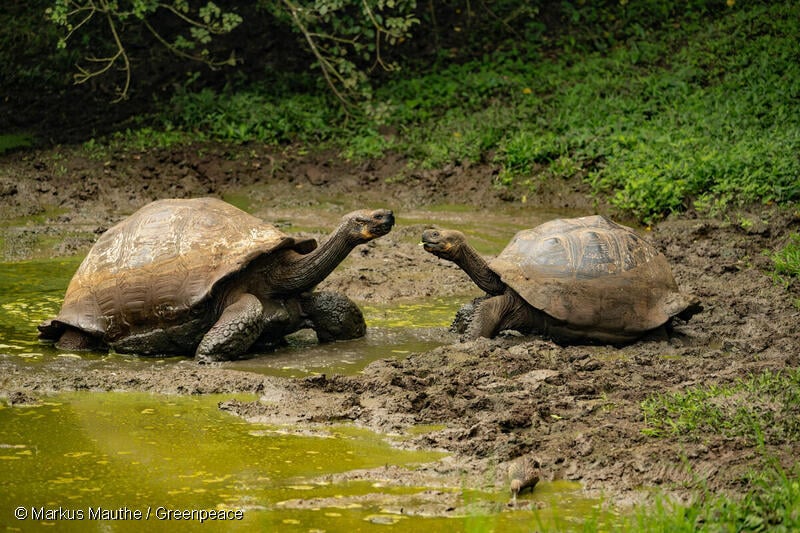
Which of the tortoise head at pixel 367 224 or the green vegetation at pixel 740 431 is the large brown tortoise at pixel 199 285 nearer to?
the tortoise head at pixel 367 224

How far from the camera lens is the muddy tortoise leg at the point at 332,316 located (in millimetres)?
7941

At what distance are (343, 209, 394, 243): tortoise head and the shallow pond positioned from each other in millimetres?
1069

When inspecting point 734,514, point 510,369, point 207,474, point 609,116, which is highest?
point 609,116

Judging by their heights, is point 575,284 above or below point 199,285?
below

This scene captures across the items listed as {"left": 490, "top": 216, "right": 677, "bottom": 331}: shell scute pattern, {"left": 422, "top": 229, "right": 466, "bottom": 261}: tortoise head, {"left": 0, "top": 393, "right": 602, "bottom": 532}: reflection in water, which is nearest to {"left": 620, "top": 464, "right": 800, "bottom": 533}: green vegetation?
{"left": 0, "top": 393, "right": 602, "bottom": 532}: reflection in water

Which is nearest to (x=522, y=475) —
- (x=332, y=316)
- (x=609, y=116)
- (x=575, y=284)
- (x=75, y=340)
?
(x=575, y=284)

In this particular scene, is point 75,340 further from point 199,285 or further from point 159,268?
point 199,285

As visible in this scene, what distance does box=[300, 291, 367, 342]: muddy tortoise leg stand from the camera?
794cm

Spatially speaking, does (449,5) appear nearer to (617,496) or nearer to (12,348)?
(12,348)

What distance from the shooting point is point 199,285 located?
7398 mm

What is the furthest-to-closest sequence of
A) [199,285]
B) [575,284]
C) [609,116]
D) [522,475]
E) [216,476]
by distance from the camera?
[609,116]
[575,284]
[199,285]
[216,476]
[522,475]

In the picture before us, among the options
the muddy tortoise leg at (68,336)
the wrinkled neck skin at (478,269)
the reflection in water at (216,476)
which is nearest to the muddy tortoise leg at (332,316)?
the wrinkled neck skin at (478,269)

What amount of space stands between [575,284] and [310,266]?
1.91 metres

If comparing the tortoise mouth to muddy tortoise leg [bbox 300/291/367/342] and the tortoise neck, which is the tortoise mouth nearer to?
the tortoise neck
